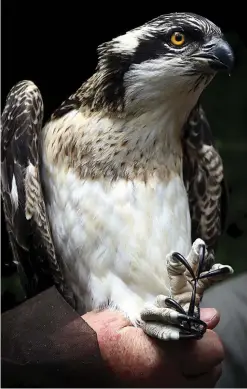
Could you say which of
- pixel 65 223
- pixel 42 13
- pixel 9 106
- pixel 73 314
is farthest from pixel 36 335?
pixel 42 13

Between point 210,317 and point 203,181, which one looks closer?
point 210,317

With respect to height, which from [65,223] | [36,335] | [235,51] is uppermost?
[235,51]

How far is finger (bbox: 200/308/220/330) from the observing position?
0.96 metres

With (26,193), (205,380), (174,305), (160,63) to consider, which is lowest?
(205,380)

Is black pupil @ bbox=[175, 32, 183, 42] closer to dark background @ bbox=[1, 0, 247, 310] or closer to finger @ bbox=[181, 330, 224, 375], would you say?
dark background @ bbox=[1, 0, 247, 310]

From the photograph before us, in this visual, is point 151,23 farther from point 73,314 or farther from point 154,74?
point 73,314

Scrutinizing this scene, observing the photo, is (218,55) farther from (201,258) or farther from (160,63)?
(201,258)

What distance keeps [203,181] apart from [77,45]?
305 mm

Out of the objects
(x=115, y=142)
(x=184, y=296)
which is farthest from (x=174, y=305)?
(x=115, y=142)

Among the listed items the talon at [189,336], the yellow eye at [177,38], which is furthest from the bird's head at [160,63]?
the talon at [189,336]

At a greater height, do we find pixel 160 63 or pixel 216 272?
pixel 160 63

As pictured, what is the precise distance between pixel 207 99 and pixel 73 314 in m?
0.37

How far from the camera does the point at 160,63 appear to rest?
970 millimetres

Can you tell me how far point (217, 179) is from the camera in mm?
1095
